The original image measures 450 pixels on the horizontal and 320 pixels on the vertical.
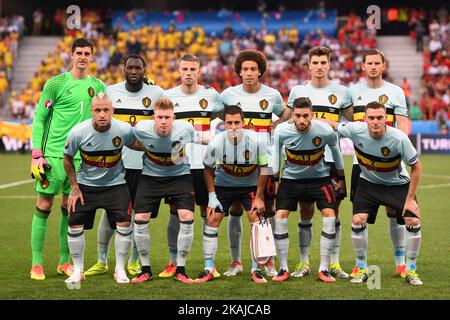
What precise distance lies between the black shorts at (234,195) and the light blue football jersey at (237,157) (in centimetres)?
4

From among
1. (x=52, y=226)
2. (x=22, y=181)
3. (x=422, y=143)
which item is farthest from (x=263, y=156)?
(x=422, y=143)

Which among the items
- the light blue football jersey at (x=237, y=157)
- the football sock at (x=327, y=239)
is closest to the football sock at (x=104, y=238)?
the light blue football jersey at (x=237, y=157)

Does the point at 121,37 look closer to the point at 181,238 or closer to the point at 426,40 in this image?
the point at 426,40

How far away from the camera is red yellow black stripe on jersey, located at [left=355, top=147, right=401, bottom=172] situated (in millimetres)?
8055

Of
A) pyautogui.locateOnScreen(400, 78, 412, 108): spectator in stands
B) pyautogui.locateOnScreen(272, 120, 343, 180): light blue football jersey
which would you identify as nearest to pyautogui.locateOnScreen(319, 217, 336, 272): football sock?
pyautogui.locateOnScreen(272, 120, 343, 180): light blue football jersey

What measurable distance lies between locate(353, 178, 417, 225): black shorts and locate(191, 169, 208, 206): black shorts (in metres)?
1.57

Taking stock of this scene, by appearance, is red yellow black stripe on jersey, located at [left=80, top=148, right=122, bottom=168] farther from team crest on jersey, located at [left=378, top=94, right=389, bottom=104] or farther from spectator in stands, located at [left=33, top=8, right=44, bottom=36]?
spectator in stands, located at [left=33, top=8, right=44, bottom=36]

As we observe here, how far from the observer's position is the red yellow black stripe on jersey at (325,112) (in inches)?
347

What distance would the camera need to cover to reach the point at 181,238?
8172mm

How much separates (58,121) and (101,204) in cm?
114

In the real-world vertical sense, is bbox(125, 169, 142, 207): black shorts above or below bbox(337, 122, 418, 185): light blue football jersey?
below

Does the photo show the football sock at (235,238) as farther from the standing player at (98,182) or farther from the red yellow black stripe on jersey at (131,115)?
the red yellow black stripe on jersey at (131,115)

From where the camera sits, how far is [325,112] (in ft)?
28.9

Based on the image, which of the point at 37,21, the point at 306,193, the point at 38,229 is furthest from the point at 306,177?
the point at 37,21
